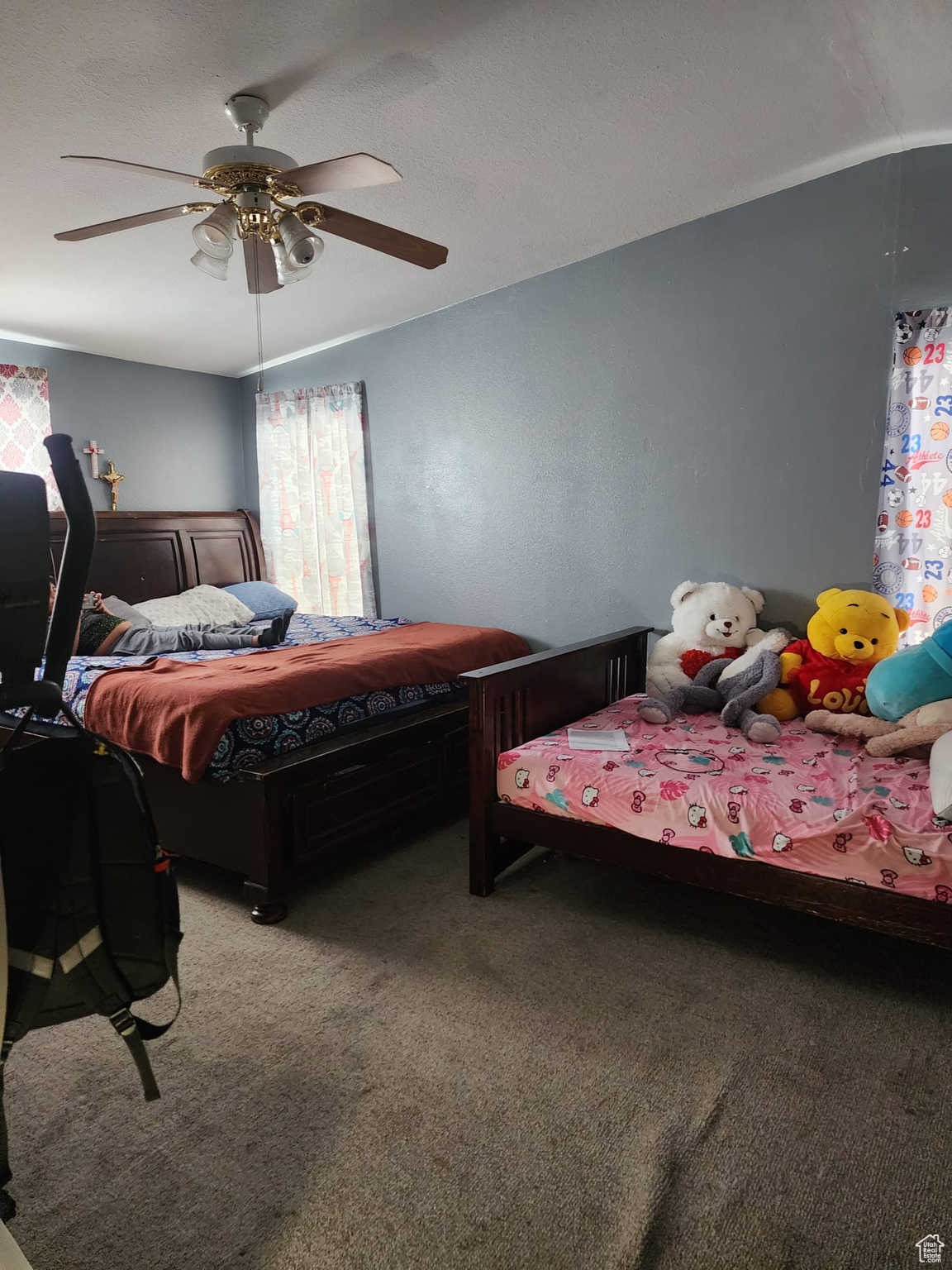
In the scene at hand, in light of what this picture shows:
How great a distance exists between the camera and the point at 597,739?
7.70ft

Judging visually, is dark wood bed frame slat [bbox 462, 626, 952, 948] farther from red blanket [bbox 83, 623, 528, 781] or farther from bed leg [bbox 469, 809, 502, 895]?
red blanket [bbox 83, 623, 528, 781]

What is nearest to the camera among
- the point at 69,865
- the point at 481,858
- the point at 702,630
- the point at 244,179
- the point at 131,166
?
the point at 69,865

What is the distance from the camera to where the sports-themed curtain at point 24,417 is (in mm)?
3818

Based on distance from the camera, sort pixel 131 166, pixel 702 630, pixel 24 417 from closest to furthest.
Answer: pixel 131 166 < pixel 702 630 < pixel 24 417

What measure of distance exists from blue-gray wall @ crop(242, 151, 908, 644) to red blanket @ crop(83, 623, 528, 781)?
0.75 metres

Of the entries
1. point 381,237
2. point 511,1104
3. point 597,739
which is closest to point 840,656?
point 597,739

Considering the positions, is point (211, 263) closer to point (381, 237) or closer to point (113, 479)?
point (381, 237)

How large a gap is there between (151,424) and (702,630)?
Result: 337 cm

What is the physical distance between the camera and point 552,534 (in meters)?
3.42

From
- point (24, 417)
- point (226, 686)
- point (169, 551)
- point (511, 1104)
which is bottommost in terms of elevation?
point (511, 1104)

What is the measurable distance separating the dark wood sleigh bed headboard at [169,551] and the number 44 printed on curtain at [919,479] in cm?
343

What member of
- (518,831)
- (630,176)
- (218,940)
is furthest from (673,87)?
(218,940)

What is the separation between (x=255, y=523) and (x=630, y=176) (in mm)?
3071

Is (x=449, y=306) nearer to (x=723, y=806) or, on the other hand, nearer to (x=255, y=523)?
(x=255, y=523)
